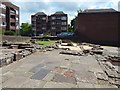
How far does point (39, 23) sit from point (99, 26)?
2571 inches

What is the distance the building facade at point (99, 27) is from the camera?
39.0 metres

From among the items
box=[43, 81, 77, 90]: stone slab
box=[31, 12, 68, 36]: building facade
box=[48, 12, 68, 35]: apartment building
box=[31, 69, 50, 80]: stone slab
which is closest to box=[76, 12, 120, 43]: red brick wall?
box=[31, 69, 50, 80]: stone slab

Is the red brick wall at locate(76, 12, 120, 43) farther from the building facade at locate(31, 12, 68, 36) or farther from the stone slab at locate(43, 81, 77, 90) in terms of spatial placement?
the building facade at locate(31, 12, 68, 36)

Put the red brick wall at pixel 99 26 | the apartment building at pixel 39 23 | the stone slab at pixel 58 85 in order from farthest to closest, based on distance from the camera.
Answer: the apartment building at pixel 39 23
the red brick wall at pixel 99 26
the stone slab at pixel 58 85

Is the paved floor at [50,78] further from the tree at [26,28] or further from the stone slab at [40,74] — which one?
the tree at [26,28]

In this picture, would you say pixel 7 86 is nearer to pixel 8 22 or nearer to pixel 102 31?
pixel 102 31

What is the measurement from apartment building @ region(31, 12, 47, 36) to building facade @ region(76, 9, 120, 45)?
2390 inches

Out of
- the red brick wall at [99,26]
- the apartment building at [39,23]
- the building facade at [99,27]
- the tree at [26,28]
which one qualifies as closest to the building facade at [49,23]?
the apartment building at [39,23]

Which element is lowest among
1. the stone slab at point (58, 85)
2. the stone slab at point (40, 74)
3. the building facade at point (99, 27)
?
the stone slab at point (58, 85)

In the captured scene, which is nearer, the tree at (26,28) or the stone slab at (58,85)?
the stone slab at (58,85)

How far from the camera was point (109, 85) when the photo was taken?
260 inches

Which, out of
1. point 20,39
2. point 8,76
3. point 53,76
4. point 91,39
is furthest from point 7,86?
point 91,39

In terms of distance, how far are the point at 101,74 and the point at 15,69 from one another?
3.68 metres

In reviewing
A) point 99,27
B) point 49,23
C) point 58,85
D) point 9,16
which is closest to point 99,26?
point 99,27
